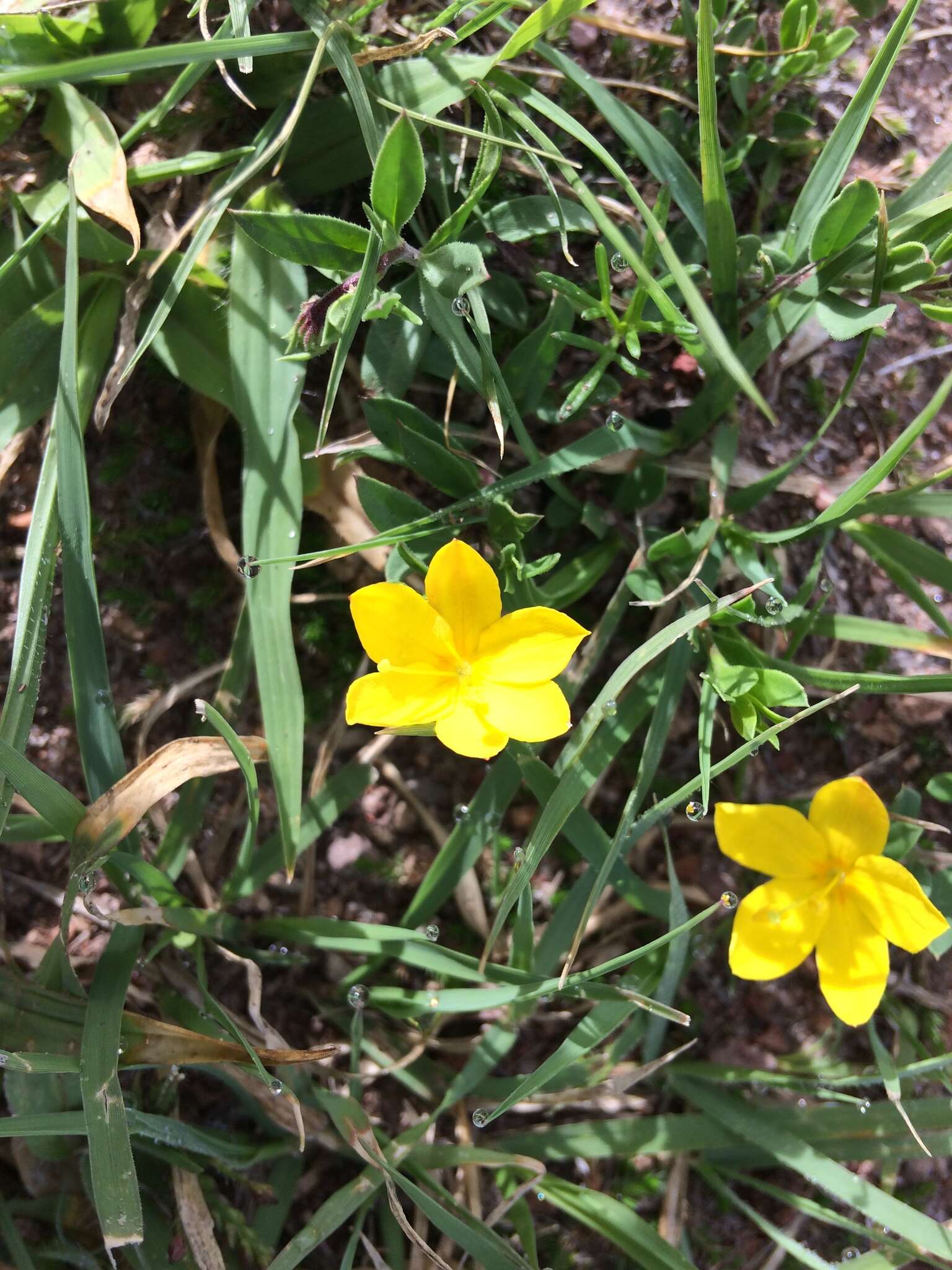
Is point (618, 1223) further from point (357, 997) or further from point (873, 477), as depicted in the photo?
point (873, 477)

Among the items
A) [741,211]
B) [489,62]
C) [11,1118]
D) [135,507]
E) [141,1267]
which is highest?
[489,62]

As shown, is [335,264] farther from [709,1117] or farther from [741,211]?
[709,1117]

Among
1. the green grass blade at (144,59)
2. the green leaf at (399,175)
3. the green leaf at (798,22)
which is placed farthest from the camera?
the green leaf at (798,22)

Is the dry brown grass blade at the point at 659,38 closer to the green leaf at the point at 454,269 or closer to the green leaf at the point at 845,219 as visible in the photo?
the green leaf at the point at 845,219

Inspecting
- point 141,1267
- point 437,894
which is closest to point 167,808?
point 437,894

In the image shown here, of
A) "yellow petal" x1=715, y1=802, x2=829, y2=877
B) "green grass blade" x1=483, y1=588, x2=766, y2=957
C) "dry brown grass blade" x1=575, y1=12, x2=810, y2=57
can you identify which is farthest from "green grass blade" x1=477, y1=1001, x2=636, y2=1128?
"dry brown grass blade" x1=575, y1=12, x2=810, y2=57

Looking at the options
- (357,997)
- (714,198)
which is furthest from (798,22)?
(357,997)

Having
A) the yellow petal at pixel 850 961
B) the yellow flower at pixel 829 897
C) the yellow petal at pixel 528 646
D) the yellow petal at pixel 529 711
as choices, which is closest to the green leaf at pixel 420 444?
the yellow petal at pixel 528 646
